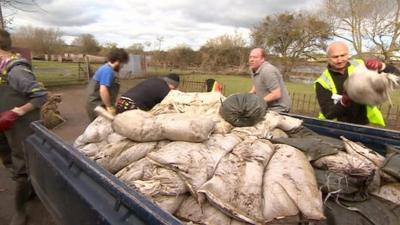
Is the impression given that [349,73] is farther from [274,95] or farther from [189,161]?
[189,161]

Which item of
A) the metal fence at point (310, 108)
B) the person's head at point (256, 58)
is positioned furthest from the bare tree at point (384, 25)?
the person's head at point (256, 58)

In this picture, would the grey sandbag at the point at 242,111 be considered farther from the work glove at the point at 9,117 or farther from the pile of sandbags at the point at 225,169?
the work glove at the point at 9,117

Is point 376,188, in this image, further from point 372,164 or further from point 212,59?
point 212,59

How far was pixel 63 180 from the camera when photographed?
8.02 feet

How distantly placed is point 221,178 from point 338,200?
0.70m

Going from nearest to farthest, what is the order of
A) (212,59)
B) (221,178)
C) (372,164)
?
(221,178) → (372,164) → (212,59)

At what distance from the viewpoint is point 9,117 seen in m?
3.46

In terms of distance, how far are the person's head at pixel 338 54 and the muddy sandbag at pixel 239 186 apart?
183cm

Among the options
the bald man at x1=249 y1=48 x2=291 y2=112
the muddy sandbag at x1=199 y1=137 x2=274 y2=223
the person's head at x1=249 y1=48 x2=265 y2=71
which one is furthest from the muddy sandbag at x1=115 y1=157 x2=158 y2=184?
the person's head at x1=249 y1=48 x2=265 y2=71

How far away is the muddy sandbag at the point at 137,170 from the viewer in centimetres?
211

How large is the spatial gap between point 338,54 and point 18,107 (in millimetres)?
3126

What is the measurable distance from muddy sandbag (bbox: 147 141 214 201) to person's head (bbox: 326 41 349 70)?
1970 millimetres

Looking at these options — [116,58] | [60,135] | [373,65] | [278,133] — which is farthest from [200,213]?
[60,135]

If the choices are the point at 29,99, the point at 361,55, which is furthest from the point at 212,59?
the point at 29,99
